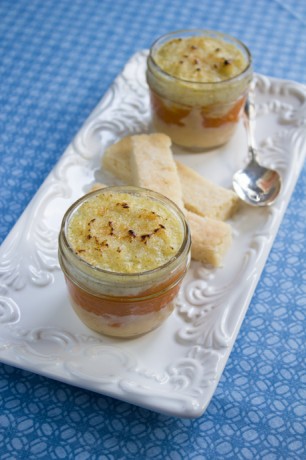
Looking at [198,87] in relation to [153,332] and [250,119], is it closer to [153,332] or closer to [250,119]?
[250,119]

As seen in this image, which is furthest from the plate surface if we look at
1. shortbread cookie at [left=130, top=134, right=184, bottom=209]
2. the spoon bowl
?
shortbread cookie at [left=130, top=134, right=184, bottom=209]

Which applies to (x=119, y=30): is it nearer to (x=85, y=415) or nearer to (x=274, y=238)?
(x=274, y=238)

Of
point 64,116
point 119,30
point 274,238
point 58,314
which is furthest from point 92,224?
point 119,30

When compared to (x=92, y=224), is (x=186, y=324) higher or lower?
lower

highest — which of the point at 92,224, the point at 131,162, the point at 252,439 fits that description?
the point at 92,224

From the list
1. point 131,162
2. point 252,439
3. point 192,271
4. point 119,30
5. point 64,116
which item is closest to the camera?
point 252,439

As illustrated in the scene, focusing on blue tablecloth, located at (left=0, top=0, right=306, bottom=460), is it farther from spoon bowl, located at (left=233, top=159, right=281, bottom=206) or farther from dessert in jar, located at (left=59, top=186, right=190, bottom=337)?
dessert in jar, located at (left=59, top=186, right=190, bottom=337)

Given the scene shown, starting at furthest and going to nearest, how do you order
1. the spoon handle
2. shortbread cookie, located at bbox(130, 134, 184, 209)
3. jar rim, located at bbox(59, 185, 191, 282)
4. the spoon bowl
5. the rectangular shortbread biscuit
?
the spoon handle
the spoon bowl
shortbread cookie, located at bbox(130, 134, 184, 209)
the rectangular shortbread biscuit
jar rim, located at bbox(59, 185, 191, 282)
